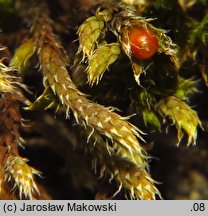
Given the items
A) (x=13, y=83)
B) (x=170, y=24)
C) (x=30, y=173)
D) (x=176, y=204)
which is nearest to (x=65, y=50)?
(x=13, y=83)

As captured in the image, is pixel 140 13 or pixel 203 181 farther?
pixel 203 181

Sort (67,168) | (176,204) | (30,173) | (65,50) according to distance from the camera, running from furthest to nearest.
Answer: (67,168) < (65,50) < (176,204) < (30,173)

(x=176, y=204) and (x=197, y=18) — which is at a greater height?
(x=197, y=18)


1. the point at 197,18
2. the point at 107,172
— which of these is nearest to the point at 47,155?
the point at 107,172

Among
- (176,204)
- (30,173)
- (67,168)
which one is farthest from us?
(67,168)

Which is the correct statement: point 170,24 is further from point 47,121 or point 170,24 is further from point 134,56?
point 47,121

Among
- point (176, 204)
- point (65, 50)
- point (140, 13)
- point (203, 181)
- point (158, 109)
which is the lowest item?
point (203, 181)
